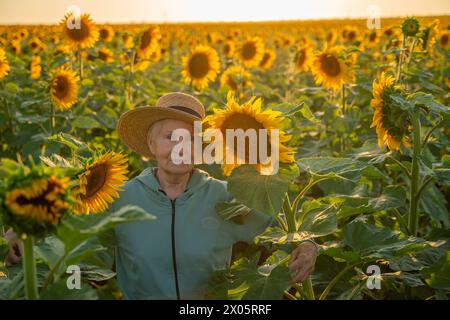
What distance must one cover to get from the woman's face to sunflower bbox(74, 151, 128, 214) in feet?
0.73

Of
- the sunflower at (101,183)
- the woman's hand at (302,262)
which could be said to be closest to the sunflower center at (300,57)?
the sunflower at (101,183)

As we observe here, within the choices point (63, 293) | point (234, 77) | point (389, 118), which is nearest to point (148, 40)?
point (234, 77)

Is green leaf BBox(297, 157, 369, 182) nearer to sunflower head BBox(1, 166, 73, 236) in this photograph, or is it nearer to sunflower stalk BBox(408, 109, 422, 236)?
sunflower stalk BBox(408, 109, 422, 236)

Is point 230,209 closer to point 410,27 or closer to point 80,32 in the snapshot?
point 410,27

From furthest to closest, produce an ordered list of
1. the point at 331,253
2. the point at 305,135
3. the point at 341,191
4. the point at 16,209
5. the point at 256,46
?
the point at 256,46, the point at 305,135, the point at 341,191, the point at 331,253, the point at 16,209

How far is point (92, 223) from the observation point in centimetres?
128

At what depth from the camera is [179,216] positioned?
221 centimetres

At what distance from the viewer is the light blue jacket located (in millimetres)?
2178

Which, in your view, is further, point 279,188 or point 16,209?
point 279,188

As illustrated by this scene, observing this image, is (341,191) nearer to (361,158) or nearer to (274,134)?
(361,158)

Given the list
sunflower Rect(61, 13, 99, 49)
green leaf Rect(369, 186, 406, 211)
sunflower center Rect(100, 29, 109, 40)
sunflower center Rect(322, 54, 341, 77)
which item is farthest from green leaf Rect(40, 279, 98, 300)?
sunflower center Rect(100, 29, 109, 40)
